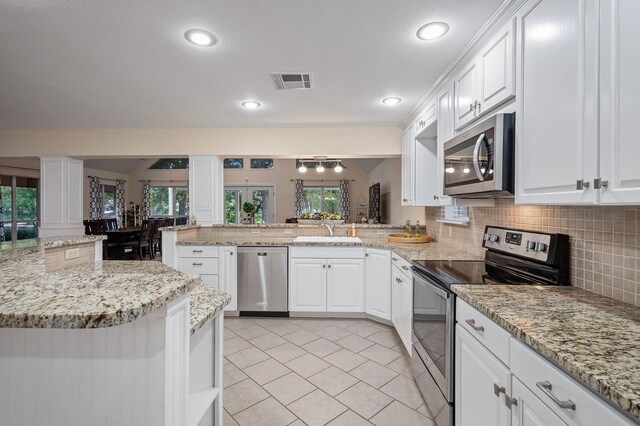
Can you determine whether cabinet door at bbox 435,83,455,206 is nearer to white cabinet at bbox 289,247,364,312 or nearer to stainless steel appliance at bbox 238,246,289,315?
white cabinet at bbox 289,247,364,312

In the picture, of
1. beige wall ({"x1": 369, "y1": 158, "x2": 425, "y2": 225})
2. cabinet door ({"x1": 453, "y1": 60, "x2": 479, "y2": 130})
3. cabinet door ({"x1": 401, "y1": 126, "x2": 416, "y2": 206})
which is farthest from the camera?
beige wall ({"x1": 369, "y1": 158, "x2": 425, "y2": 225})

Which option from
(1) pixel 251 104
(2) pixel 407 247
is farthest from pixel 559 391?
(1) pixel 251 104

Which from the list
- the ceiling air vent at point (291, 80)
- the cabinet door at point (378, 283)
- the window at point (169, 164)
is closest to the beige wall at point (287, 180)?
the window at point (169, 164)

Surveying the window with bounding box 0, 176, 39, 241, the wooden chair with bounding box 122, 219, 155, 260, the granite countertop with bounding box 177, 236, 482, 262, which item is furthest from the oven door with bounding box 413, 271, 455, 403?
the window with bounding box 0, 176, 39, 241

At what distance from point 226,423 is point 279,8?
229 cm

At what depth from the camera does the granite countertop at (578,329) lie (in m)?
0.69

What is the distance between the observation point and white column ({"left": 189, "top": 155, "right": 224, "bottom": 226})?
12.6 ft

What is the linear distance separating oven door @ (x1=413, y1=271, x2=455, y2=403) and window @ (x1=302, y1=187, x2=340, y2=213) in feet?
25.0

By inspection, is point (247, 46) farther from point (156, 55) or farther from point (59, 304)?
point (59, 304)

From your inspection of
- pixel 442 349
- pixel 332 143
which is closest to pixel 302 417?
pixel 442 349

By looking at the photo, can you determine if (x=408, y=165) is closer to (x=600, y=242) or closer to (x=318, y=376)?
(x=600, y=242)

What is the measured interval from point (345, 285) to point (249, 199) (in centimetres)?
699

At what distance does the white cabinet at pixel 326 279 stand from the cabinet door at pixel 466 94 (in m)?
1.69

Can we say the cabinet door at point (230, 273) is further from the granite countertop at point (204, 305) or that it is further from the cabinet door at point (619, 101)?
the cabinet door at point (619, 101)
